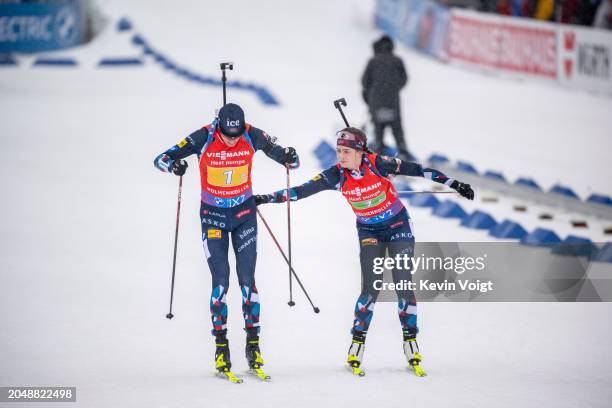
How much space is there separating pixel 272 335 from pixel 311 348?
1.75 feet

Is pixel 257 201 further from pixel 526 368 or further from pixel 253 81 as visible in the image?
pixel 253 81

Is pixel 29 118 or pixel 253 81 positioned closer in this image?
pixel 29 118

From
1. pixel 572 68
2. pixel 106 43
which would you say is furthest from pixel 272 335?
pixel 106 43

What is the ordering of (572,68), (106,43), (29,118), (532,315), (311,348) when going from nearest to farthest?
(311,348) → (532,315) → (29,118) → (572,68) → (106,43)

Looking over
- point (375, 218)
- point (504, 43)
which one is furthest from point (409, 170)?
→ point (504, 43)

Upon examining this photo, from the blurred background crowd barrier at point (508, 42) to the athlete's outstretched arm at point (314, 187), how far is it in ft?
48.2

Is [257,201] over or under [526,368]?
over

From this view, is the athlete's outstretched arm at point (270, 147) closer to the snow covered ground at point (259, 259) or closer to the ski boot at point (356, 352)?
the ski boot at point (356, 352)

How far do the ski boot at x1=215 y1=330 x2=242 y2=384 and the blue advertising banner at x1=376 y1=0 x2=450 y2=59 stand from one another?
20.6 meters

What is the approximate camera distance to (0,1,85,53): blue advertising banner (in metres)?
28.7

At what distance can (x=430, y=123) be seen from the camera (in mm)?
20969

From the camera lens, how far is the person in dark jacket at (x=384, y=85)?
613 inches

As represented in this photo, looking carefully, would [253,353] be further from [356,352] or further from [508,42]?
[508,42]

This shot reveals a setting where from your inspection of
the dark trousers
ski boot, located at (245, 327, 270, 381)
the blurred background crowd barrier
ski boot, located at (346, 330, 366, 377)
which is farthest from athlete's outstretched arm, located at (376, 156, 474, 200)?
the blurred background crowd barrier
